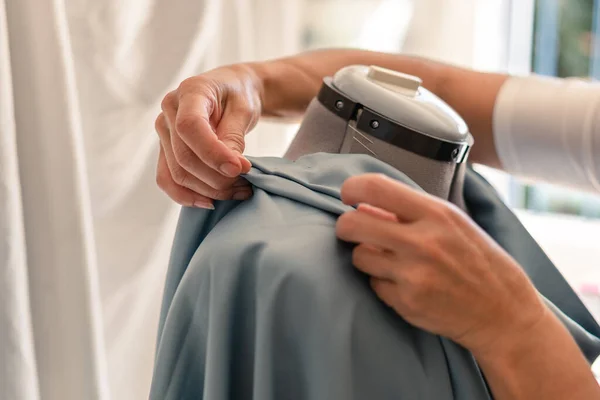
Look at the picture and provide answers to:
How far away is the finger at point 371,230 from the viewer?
459mm

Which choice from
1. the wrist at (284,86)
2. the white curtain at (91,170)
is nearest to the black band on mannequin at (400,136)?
the wrist at (284,86)

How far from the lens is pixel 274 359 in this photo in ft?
1.55

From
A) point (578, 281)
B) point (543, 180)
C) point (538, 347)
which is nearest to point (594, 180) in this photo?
point (543, 180)

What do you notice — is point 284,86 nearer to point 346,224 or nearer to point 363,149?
point 363,149

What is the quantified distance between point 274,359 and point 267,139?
3.26 ft

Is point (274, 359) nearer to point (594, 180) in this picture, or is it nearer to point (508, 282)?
point (508, 282)

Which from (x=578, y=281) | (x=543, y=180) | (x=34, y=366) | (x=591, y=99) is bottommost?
(x=578, y=281)

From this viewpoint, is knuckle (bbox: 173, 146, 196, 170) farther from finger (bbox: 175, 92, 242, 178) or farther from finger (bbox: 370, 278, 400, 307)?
finger (bbox: 370, 278, 400, 307)

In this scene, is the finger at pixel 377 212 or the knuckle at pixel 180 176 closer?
the finger at pixel 377 212

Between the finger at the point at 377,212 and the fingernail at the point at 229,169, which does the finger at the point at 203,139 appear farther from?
the finger at the point at 377,212

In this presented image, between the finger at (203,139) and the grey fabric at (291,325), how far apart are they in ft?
0.11

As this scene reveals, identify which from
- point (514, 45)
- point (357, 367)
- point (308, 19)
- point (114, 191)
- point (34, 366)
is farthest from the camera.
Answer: point (514, 45)

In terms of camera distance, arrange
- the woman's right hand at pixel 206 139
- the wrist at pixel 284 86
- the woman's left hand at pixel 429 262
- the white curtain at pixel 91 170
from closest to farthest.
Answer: the woman's left hand at pixel 429 262 < the woman's right hand at pixel 206 139 < the white curtain at pixel 91 170 < the wrist at pixel 284 86

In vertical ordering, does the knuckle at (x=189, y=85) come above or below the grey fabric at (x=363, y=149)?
above
